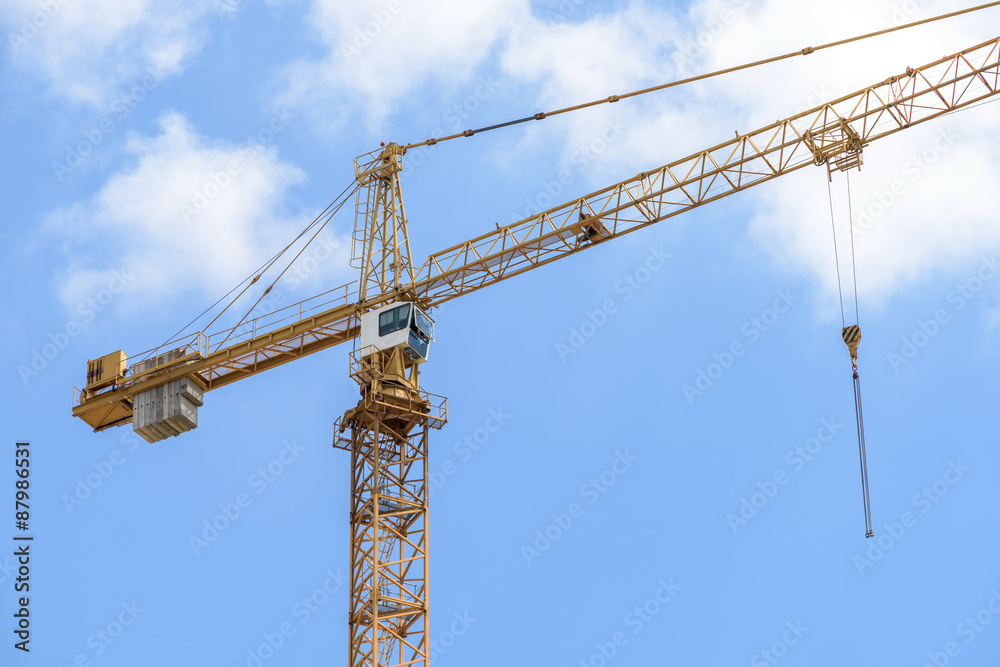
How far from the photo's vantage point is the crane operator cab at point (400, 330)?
221 feet

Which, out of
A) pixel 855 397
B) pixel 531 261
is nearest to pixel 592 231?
pixel 531 261

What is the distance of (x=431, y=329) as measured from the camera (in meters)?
68.9

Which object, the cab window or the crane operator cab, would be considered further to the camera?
Result: the cab window

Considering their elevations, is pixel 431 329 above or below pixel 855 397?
above

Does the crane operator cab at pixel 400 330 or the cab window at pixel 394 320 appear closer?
the crane operator cab at pixel 400 330

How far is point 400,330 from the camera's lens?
67.6m

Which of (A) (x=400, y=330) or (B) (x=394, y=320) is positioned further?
(B) (x=394, y=320)

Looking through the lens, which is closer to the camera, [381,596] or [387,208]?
[381,596]

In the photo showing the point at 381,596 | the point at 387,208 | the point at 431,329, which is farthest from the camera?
the point at 387,208

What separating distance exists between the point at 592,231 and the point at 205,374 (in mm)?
16473

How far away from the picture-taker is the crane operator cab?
67.4 meters

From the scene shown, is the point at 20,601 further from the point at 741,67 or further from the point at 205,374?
the point at 741,67

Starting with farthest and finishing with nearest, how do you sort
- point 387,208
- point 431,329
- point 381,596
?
point 387,208
point 431,329
point 381,596

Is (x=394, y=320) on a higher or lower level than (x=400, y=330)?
higher
